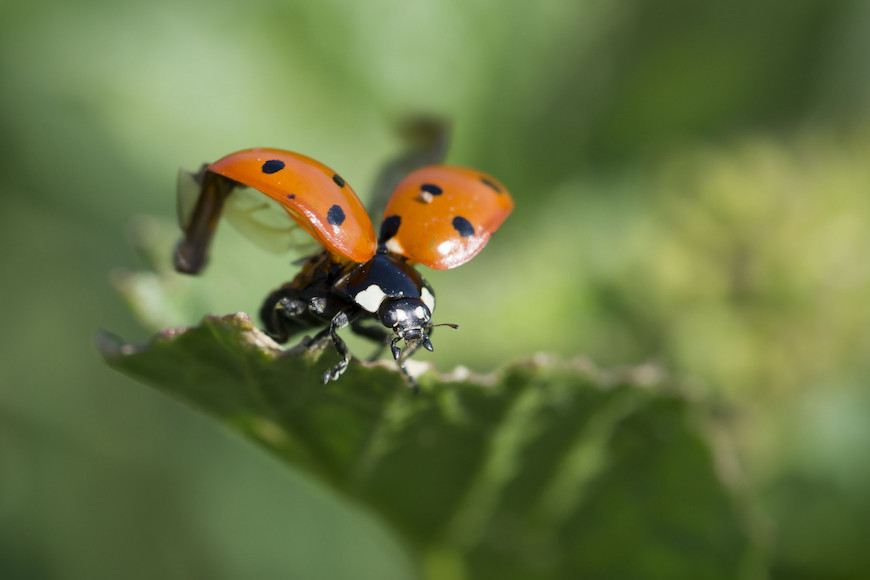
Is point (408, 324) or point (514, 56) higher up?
point (514, 56)

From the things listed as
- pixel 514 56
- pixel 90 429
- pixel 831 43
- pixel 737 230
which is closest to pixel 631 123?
pixel 514 56

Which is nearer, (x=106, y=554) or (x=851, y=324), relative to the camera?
(x=851, y=324)

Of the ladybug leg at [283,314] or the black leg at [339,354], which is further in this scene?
the ladybug leg at [283,314]

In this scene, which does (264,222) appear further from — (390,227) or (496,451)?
(496,451)

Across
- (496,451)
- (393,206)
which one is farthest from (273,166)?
(496,451)

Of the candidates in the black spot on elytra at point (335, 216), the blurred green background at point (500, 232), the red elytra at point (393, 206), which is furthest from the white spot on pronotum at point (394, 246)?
the blurred green background at point (500, 232)

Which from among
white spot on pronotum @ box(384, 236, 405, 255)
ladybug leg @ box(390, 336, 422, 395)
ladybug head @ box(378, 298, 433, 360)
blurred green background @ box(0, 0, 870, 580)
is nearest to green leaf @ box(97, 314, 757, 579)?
ladybug leg @ box(390, 336, 422, 395)

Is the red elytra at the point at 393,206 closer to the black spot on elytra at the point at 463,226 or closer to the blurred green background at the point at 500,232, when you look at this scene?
the black spot on elytra at the point at 463,226

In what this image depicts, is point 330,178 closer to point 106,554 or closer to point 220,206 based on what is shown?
point 220,206
